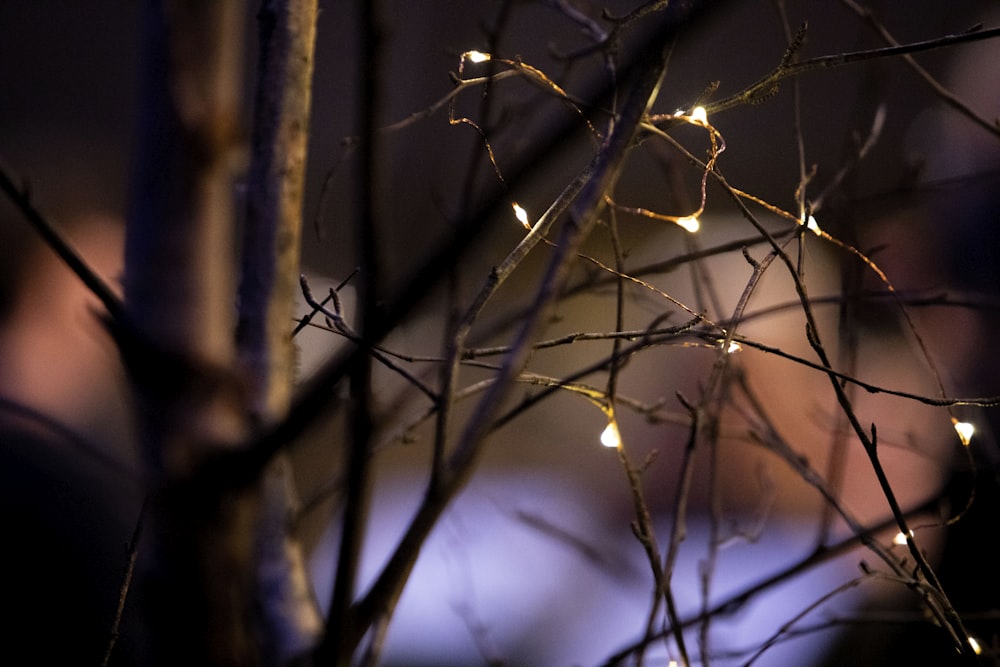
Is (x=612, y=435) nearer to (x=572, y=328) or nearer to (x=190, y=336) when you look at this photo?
(x=190, y=336)

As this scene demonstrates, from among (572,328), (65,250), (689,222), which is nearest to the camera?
(65,250)

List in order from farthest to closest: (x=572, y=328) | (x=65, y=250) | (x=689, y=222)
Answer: (x=572, y=328) → (x=689, y=222) → (x=65, y=250)

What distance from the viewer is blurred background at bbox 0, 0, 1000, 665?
3.80 feet

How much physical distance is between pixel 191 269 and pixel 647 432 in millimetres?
3928

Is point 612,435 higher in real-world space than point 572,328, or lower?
lower

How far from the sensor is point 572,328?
4.50 metres

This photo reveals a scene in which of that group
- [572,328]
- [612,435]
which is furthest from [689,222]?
[572,328]

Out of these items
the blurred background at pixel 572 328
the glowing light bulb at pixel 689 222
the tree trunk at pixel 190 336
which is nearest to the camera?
the tree trunk at pixel 190 336

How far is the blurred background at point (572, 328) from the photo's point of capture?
1158 mm

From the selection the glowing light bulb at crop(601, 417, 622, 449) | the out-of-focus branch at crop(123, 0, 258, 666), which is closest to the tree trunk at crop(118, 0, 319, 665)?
the out-of-focus branch at crop(123, 0, 258, 666)

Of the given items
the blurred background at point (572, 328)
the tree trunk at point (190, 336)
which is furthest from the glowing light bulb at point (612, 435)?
the tree trunk at point (190, 336)

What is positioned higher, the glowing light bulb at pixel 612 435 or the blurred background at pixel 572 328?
the blurred background at pixel 572 328

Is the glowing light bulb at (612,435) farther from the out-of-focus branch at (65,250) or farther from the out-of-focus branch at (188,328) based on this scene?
the out-of-focus branch at (65,250)

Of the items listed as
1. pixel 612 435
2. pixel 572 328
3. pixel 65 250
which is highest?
pixel 572 328
